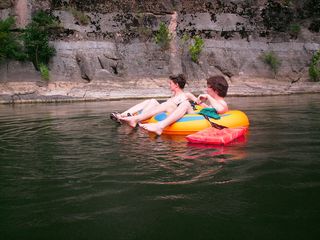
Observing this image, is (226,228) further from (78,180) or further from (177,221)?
(78,180)

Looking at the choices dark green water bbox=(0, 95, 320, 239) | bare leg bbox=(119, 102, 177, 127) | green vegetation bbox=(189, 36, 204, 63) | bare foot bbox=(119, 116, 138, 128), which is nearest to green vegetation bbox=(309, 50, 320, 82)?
green vegetation bbox=(189, 36, 204, 63)

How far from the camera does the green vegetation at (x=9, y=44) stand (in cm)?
1891

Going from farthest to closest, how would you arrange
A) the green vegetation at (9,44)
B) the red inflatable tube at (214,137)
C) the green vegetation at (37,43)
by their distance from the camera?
the green vegetation at (37,43) → the green vegetation at (9,44) → the red inflatable tube at (214,137)

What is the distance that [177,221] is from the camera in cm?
268

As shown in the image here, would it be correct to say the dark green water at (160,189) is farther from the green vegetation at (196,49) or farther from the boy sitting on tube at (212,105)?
the green vegetation at (196,49)

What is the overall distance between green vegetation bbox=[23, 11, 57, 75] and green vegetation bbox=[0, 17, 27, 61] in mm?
435

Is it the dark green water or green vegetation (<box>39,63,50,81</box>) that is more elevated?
green vegetation (<box>39,63,50,81</box>)

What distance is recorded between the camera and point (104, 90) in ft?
60.1

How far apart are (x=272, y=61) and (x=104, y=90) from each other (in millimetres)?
10314

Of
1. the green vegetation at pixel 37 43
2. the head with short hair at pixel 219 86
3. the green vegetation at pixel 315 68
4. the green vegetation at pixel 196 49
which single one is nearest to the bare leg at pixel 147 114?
the head with short hair at pixel 219 86

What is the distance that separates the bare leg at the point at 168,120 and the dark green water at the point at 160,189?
1.51 ft

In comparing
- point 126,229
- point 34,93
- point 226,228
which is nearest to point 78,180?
point 126,229

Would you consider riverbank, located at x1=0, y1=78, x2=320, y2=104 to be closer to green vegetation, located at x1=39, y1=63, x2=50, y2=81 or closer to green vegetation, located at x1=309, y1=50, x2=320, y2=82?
green vegetation, located at x1=39, y1=63, x2=50, y2=81

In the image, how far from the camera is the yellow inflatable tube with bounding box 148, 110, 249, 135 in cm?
656
